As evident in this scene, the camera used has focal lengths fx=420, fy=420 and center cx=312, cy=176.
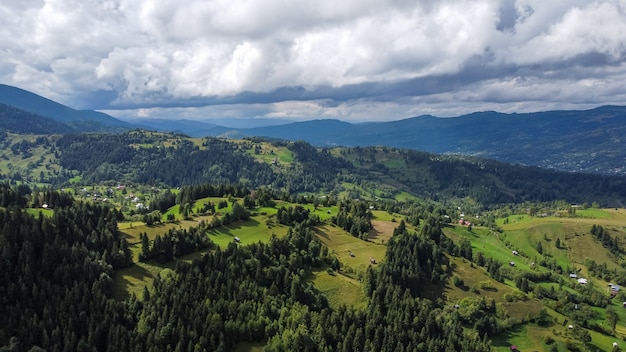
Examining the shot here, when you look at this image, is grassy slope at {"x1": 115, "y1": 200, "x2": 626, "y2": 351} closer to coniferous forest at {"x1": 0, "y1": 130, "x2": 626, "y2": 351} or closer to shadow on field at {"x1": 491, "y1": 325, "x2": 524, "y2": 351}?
shadow on field at {"x1": 491, "y1": 325, "x2": 524, "y2": 351}

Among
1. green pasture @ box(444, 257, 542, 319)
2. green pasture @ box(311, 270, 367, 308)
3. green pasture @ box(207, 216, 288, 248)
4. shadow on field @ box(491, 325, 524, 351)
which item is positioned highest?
green pasture @ box(207, 216, 288, 248)

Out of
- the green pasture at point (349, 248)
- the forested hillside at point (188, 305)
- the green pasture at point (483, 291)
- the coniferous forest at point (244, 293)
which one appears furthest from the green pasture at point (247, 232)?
the green pasture at point (483, 291)

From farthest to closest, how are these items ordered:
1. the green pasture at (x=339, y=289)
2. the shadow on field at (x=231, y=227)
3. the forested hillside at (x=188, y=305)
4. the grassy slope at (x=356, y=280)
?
the shadow on field at (x=231, y=227) < the green pasture at (x=339, y=289) < the grassy slope at (x=356, y=280) < the forested hillside at (x=188, y=305)

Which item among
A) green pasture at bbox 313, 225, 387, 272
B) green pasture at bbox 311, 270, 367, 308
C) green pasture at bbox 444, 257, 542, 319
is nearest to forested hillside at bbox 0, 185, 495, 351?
green pasture at bbox 311, 270, 367, 308

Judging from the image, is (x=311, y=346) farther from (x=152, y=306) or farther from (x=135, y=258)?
(x=135, y=258)

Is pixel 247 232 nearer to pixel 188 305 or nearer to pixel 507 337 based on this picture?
pixel 188 305

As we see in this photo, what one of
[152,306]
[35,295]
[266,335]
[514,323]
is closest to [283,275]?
[266,335]

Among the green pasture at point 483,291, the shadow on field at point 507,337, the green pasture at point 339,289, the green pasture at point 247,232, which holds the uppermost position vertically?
the green pasture at point 247,232

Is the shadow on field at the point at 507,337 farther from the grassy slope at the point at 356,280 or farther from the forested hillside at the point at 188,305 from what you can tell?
the forested hillside at the point at 188,305

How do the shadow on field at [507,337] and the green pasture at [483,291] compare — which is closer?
the shadow on field at [507,337]

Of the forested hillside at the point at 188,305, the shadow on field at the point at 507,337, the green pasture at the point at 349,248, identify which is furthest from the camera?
the green pasture at the point at 349,248

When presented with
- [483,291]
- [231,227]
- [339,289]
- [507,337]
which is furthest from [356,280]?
[231,227]
